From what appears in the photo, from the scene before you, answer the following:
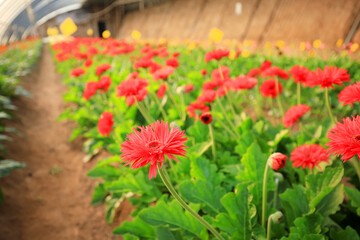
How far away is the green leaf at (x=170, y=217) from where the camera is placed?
47.5 inches

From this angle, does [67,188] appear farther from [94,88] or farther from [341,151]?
[341,151]

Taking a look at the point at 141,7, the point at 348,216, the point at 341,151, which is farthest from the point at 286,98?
the point at 141,7

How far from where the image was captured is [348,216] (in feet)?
4.29

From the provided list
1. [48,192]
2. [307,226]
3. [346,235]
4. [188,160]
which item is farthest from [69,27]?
[346,235]

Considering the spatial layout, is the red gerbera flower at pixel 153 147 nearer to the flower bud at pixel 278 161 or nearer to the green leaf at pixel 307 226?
the flower bud at pixel 278 161

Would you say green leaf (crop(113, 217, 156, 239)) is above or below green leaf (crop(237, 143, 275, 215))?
below

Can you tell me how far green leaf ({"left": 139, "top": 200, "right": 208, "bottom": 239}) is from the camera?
3.96 ft

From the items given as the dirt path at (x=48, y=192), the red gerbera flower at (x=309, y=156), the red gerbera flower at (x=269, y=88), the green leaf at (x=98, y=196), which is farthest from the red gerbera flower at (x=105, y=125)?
the red gerbera flower at (x=309, y=156)

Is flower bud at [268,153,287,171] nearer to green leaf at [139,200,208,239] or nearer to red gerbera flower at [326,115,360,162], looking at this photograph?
red gerbera flower at [326,115,360,162]

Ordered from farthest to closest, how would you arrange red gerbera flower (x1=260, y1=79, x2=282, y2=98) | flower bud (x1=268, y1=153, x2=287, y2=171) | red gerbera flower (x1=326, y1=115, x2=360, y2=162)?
red gerbera flower (x1=260, y1=79, x2=282, y2=98) < flower bud (x1=268, y1=153, x2=287, y2=171) < red gerbera flower (x1=326, y1=115, x2=360, y2=162)

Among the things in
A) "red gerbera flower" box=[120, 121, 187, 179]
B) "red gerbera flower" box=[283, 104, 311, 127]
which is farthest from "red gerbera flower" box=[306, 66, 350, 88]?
"red gerbera flower" box=[120, 121, 187, 179]

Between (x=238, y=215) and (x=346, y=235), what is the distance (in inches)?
16.9

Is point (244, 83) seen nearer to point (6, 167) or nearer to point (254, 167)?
point (254, 167)

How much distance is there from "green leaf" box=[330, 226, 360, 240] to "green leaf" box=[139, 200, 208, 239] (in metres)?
0.55
